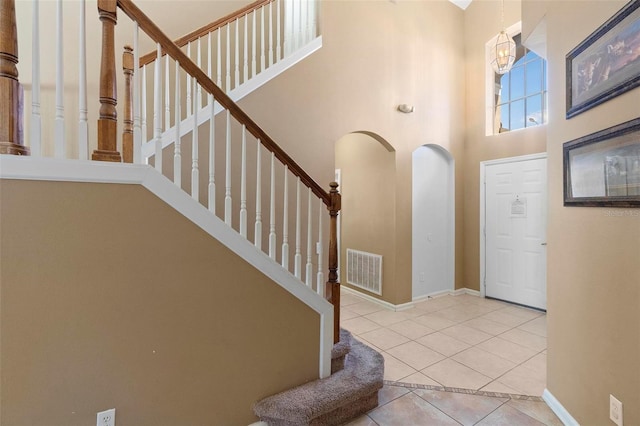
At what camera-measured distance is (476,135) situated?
4.54 metres

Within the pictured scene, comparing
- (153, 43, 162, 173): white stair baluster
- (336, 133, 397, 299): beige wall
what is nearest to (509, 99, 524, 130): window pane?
(336, 133, 397, 299): beige wall

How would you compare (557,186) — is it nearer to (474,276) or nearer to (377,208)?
(377,208)

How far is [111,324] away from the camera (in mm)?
1404

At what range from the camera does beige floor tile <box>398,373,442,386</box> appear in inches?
92.0

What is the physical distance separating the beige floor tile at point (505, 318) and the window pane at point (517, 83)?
303 centimetres

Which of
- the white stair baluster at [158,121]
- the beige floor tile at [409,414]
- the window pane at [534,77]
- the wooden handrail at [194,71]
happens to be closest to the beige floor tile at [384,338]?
the beige floor tile at [409,414]

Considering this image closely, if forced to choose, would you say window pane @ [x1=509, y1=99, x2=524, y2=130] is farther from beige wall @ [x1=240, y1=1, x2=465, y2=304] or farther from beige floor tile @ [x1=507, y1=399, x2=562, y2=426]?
beige floor tile @ [x1=507, y1=399, x2=562, y2=426]

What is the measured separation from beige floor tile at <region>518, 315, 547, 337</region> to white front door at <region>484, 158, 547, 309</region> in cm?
36

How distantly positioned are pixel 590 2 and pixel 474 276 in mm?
3775

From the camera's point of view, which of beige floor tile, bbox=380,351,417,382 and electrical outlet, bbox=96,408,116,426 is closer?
electrical outlet, bbox=96,408,116,426

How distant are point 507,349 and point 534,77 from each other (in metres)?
3.57

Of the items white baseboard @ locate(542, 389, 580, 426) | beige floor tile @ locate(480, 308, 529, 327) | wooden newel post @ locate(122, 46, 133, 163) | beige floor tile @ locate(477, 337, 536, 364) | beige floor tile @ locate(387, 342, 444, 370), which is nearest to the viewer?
wooden newel post @ locate(122, 46, 133, 163)

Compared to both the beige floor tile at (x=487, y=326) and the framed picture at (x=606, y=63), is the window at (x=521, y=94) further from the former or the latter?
the beige floor tile at (x=487, y=326)

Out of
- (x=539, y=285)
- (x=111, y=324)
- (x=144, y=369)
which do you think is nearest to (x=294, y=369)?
(x=144, y=369)
